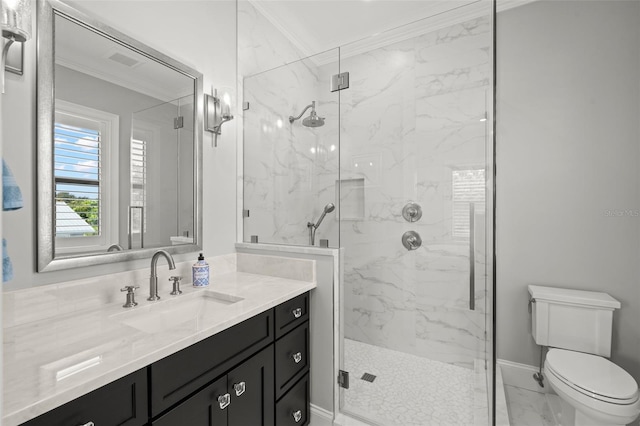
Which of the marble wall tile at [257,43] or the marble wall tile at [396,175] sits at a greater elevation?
the marble wall tile at [257,43]

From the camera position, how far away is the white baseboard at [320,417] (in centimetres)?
167

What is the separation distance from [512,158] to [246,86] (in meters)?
1.98

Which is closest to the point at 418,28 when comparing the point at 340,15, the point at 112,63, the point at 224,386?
the point at 340,15

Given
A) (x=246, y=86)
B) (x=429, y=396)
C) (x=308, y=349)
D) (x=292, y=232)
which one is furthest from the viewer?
(x=246, y=86)

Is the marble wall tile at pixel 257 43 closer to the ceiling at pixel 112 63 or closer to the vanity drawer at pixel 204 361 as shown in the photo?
the ceiling at pixel 112 63

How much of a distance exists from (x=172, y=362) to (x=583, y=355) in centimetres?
215

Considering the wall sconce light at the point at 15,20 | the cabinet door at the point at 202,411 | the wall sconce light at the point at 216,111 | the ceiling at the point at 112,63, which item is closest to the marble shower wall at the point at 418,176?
the wall sconce light at the point at 216,111

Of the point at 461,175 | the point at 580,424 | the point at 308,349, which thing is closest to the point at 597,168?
the point at 461,175

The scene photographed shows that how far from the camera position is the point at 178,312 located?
4.53 ft

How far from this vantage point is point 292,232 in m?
1.97

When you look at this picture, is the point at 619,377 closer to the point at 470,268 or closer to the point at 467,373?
the point at 467,373

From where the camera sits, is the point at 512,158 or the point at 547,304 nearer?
the point at 547,304

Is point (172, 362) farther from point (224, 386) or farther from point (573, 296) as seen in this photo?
point (573, 296)

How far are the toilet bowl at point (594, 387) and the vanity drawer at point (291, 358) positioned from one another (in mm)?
1376
